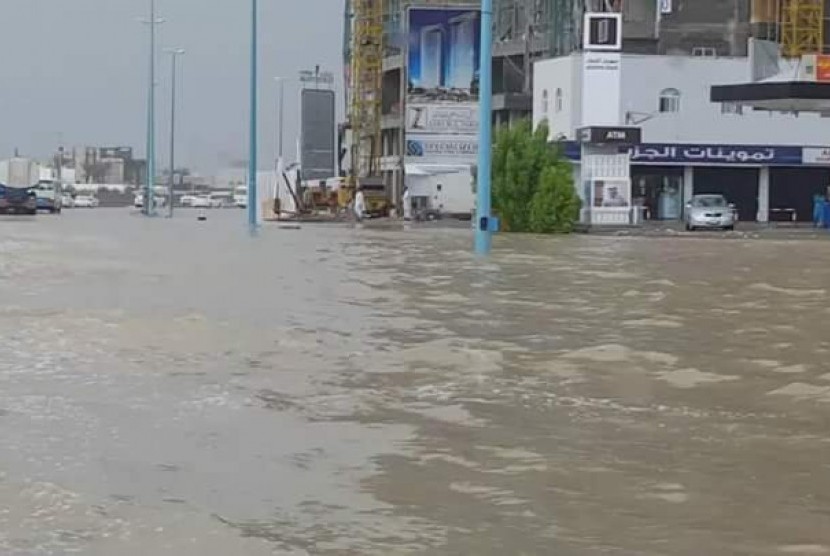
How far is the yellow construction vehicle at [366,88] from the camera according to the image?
83.0m

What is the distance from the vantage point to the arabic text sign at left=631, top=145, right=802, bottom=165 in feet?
194

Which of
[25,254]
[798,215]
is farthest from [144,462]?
[798,215]

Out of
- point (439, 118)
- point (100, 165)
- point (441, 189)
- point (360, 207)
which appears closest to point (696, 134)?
point (441, 189)

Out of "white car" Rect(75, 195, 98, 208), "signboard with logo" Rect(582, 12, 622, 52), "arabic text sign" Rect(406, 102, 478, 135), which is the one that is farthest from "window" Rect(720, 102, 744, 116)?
"white car" Rect(75, 195, 98, 208)

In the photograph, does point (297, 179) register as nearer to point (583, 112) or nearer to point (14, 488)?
point (583, 112)

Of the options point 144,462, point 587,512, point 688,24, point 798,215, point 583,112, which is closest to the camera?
point 587,512

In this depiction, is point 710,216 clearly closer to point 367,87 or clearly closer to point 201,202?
point 367,87

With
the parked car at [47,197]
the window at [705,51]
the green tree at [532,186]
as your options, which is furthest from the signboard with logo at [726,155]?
the parked car at [47,197]

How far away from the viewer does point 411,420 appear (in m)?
9.39

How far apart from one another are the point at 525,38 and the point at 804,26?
1678 cm

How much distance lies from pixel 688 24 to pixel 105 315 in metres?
53.5

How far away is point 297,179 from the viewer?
241 feet

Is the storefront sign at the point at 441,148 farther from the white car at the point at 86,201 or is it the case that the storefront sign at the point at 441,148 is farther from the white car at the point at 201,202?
the white car at the point at 201,202

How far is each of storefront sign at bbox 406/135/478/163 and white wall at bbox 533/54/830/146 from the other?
832cm
